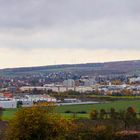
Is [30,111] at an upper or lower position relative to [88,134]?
upper

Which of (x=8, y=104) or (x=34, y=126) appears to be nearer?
(x=34, y=126)

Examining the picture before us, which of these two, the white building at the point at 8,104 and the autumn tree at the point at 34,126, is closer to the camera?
the autumn tree at the point at 34,126

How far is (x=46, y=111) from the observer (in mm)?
23812

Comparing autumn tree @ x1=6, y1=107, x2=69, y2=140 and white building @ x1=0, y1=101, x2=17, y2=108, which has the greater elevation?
autumn tree @ x1=6, y1=107, x2=69, y2=140

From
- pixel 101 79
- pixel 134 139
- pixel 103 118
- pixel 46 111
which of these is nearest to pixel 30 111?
pixel 46 111

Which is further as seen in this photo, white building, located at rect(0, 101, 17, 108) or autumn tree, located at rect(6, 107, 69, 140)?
white building, located at rect(0, 101, 17, 108)

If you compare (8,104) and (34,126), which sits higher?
(34,126)

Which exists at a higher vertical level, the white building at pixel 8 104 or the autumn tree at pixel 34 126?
the autumn tree at pixel 34 126

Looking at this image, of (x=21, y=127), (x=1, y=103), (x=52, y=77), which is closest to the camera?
(x=21, y=127)

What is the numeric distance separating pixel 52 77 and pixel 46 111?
162505 mm

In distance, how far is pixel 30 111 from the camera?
76.8 feet

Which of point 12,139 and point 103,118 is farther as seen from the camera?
point 103,118

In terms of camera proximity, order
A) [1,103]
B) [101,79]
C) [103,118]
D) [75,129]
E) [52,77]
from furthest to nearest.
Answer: [52,77]
[101,79]
[1,103]
[103,118]
[75,129]

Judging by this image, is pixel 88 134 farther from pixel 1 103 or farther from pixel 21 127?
pixel 1 103
